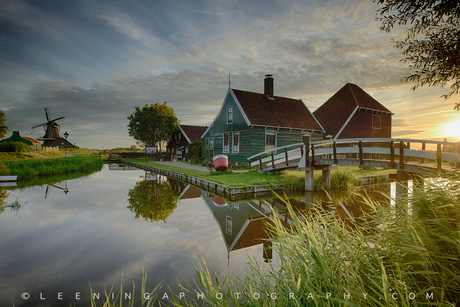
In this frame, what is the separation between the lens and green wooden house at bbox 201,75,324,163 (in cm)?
2047

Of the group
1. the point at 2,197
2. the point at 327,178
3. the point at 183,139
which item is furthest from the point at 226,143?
the point at 2,197

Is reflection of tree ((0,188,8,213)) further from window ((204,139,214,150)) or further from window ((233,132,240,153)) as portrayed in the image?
window ((204,139,214,150))

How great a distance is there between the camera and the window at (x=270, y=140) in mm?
21062

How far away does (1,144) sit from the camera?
2900 cm

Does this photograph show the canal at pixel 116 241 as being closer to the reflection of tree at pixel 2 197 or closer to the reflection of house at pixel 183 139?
the reflection of tree at pixel 2 197

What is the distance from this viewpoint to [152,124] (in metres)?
42.5

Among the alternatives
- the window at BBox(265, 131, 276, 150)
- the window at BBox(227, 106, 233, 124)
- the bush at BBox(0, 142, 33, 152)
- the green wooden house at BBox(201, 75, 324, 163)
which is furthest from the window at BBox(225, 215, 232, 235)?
the bush at BBox(0, 142, 33, 152)

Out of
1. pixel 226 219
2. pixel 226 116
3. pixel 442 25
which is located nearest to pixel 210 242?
pixel 226 219

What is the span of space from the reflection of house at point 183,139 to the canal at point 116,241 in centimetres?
Answer: 2376

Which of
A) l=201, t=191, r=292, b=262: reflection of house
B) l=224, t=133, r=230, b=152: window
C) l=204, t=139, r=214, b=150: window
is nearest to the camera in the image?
l=201, t=191, r=292, b=262: reflection of house

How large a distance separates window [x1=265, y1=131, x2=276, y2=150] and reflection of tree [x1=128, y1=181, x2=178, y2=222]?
10.5m

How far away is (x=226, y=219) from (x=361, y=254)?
5.91 m

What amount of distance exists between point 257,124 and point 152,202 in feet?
39.4

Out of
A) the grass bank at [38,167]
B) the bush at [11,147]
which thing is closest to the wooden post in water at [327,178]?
the grass bank at [38,167]
